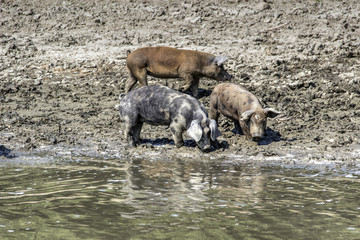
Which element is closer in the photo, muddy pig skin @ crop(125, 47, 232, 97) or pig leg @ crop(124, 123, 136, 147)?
pig leg @ crop(124, 123, 136, 147)

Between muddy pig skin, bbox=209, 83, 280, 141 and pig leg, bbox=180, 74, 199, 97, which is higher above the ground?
pig leg, bbox=180, 74, 199, 97

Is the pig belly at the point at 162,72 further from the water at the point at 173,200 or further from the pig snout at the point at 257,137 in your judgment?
the water at the point at 173,200

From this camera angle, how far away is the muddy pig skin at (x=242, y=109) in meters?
9.31

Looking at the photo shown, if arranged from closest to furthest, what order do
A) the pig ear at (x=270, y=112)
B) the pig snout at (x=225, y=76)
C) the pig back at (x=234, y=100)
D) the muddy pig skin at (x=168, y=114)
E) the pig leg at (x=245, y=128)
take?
1. the muddy pig skin at (x=168, y=114)
2. the pig ear at (x=270, y=112)
3. the pig leg at (x=245, y=128)
4. the pig back at (x=234, y=100)
5. the pig snout at (x=225, y=76)

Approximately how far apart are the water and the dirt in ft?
2.58

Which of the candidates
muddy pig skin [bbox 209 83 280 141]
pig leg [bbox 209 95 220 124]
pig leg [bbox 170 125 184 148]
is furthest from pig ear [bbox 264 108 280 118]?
pig leg [bbox 170 125 184 148]

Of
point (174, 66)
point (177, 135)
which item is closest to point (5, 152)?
point (177, 135)

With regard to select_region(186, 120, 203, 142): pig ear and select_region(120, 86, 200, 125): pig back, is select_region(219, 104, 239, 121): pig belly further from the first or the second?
select_region(186, 120, 203, 142): pig ear

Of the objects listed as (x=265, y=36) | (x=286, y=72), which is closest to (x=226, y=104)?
(x=286, y=72)

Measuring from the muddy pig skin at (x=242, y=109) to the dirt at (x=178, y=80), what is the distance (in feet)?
0.92

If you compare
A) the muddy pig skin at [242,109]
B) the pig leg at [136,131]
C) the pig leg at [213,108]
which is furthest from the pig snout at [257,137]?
the pig leg at [136,131]

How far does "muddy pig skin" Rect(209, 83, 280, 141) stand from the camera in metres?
9.31

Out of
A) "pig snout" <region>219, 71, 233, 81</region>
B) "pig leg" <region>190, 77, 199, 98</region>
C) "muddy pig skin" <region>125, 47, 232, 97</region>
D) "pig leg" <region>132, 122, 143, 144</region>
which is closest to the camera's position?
"pig leg" <region>132, 122, 143, 144</region>

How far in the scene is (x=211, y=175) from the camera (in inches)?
314
